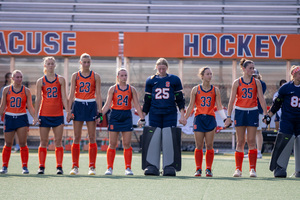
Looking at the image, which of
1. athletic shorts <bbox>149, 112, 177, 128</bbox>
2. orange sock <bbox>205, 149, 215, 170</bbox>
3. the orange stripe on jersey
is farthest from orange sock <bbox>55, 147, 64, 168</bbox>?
orange sock <bbox>205, 149, 215, 170</bbox>

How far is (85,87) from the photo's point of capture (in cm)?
743

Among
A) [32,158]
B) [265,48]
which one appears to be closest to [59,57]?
[32,158]

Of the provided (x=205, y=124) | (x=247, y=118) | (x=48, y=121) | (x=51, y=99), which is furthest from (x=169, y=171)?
(x=51, y=99)

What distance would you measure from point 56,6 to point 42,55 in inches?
105

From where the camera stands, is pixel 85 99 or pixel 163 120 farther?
pixel 85 99

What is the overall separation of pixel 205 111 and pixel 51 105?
2189 mm

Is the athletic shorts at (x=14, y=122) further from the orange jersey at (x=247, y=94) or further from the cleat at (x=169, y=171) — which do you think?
the orange jersey at (x=247, y=94)

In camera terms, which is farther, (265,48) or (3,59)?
(3,59)

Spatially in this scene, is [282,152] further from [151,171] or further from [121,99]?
[121,99]

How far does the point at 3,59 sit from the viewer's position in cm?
1462

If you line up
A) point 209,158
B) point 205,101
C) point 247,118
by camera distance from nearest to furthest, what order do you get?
point 247,118, point 209,158, point 205,101

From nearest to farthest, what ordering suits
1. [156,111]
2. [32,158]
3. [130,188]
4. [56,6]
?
[130,188] → [156,111] → [32,158] → [56,6]

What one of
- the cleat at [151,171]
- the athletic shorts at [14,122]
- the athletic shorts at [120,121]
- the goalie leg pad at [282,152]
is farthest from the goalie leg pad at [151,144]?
the athletic shorts at [14,122]

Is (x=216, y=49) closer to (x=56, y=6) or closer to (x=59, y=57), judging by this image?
(x=59, y=57)
